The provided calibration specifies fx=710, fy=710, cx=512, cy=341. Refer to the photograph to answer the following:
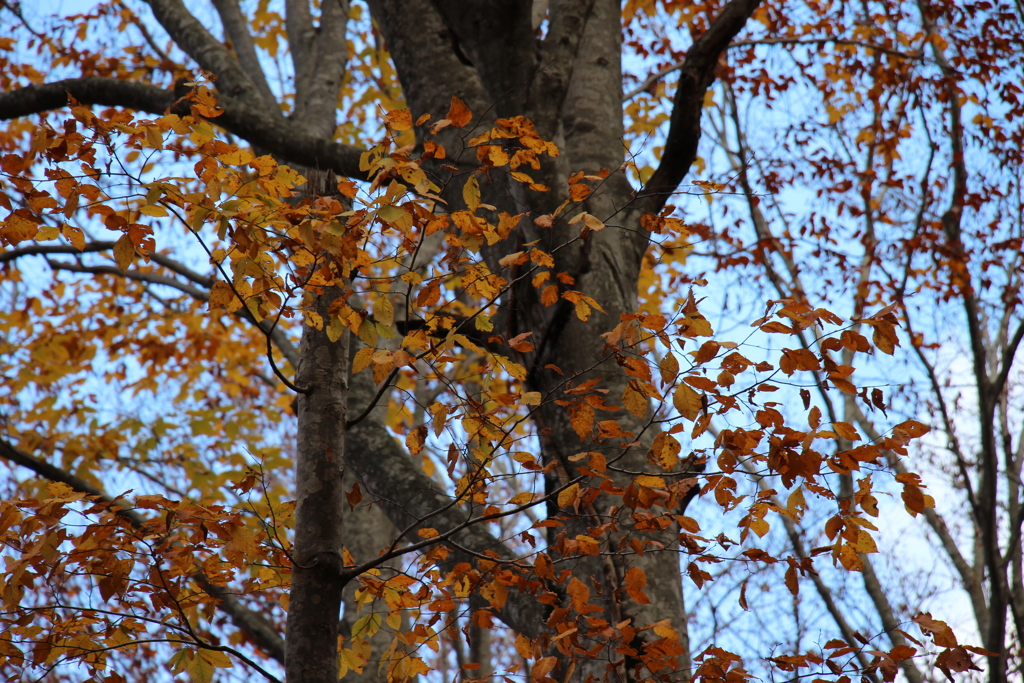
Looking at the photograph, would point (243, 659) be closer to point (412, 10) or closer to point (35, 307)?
point (412, 10)

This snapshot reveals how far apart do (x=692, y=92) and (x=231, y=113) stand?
7.77 ft

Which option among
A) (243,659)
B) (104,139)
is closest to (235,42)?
(104,139)

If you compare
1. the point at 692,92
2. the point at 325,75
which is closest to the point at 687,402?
the point at 692,92

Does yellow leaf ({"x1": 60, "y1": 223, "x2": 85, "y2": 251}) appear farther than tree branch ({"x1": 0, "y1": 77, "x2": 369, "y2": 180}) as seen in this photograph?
No

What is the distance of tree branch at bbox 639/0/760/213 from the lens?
2992 millimetres

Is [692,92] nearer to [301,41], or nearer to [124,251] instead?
[124,251]

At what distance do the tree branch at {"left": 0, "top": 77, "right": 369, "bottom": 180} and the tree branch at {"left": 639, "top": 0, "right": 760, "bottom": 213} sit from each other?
1453mm

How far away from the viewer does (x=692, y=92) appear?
299cm

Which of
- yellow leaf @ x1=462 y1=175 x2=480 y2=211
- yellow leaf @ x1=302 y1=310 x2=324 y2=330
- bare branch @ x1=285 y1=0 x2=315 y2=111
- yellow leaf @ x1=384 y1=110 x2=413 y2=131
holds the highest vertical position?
bare branch @ x1=285 y1=0 x2=315 y2=111

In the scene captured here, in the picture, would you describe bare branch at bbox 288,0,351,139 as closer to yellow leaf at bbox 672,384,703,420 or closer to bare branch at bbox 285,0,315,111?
bare branch at bbox 285,0,315,111

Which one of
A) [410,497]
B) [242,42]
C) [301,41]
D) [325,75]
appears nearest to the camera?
[410,497]

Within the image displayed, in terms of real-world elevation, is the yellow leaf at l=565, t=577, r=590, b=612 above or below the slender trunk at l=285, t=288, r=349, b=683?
below

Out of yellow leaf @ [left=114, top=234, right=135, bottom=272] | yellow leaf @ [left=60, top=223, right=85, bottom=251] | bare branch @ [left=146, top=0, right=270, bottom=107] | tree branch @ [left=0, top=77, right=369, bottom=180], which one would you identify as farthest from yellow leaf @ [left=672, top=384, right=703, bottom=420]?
bare branch @ [left=146, top=0, right=270, bottom=107]

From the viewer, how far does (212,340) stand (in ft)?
25.3
